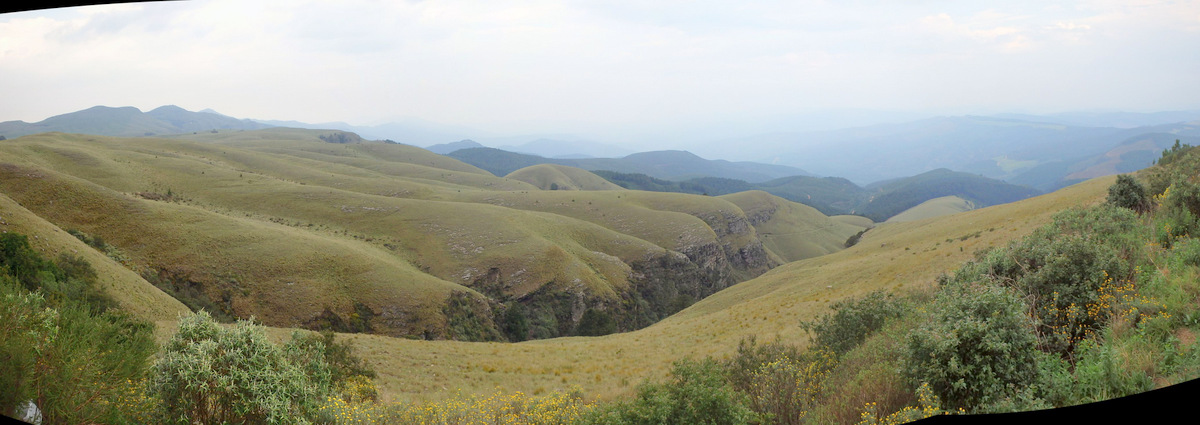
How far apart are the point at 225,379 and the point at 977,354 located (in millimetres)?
10034

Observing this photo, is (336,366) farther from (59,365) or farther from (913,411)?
(913,411)

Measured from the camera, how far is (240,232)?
48.0 metres

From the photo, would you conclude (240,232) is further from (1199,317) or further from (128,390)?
(1199,317)

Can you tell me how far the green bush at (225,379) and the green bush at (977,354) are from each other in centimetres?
902

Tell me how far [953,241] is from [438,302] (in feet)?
143

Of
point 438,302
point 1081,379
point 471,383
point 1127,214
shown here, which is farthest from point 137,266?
point 1127,214

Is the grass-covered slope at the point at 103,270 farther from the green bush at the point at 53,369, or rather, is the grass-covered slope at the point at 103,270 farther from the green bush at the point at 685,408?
the green bush at the point at 685,408

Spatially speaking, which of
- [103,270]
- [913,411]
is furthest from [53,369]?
[103,270]

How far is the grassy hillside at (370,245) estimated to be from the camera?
137 feet

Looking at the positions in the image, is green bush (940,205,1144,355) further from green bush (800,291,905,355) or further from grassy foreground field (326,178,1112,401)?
grassy foreground field (326,178,1112,401)

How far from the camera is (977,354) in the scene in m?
5.98

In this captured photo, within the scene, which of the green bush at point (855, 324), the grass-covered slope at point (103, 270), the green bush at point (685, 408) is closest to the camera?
the green bush at point (685, 408)

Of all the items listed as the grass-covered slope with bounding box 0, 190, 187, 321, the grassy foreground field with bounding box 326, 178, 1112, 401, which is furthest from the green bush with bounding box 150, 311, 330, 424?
the grass-covered slope with bounding box 0, 190, 187, 321

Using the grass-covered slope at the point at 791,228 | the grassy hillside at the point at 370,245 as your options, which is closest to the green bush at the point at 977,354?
the grassy hillside at the point at 370,245
